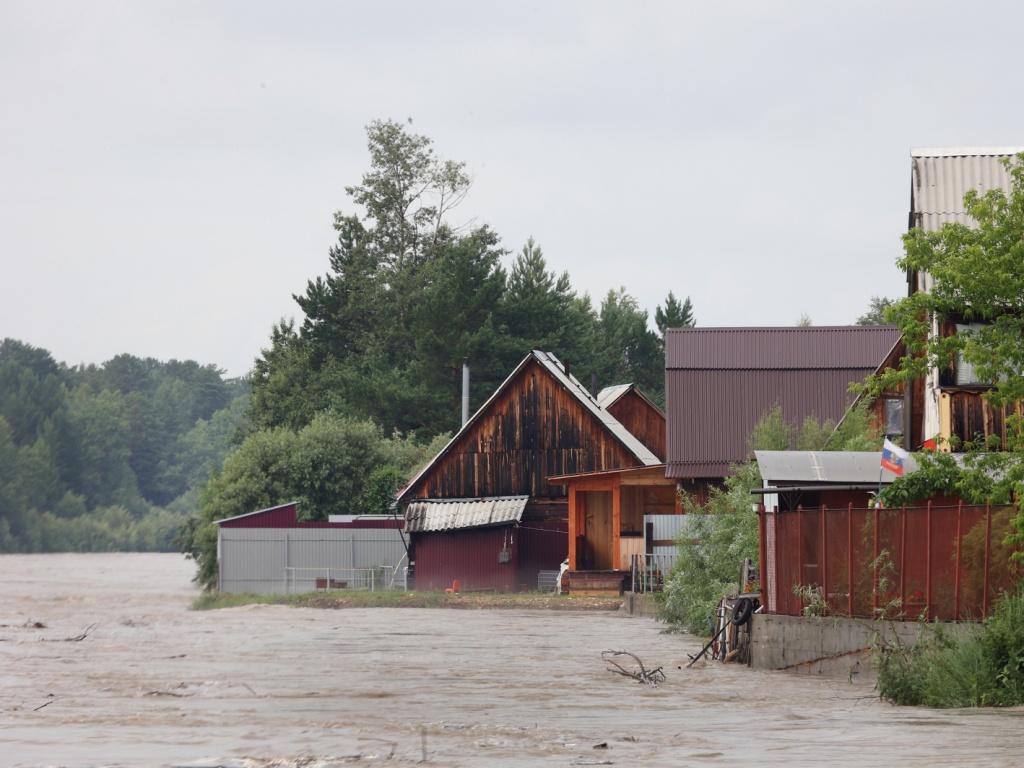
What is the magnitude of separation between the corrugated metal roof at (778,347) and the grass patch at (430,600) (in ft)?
29.0

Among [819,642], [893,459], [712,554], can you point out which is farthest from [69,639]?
[893,459]

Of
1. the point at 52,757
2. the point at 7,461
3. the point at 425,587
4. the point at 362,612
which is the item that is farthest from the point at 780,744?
the point at 7,461

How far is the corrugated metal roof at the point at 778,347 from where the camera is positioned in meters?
53.2

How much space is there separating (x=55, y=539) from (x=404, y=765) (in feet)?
486

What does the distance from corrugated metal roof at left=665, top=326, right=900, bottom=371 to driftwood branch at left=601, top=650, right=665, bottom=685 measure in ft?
76.2

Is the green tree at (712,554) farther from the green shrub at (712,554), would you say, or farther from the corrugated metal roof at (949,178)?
the corrugated metal roof at (949,178)

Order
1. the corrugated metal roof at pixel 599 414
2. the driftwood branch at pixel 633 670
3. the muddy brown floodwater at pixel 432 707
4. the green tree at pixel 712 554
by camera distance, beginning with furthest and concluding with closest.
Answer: the corrugated metal roof at pixel 599 414
the green tree at pixel 712 554
the driftwood branch at pixel 633 670
the muddy brown floodwater at pixel 432 707

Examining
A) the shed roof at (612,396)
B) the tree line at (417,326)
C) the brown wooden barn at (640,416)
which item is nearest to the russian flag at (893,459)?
the shed roof at (612,396)

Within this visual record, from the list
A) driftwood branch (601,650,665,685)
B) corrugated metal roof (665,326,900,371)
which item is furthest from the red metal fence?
corrugated metal roof (665,326,900,371)

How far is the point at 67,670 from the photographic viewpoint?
→ 2859 cm

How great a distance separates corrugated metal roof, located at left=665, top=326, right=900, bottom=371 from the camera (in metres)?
53.2

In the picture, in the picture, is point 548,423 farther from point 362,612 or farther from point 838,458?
point 838,458

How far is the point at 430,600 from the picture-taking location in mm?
49281

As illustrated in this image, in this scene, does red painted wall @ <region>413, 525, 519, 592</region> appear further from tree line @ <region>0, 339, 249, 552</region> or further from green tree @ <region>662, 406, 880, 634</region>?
tree line @ <region>0, 339, 249, 552</region>
